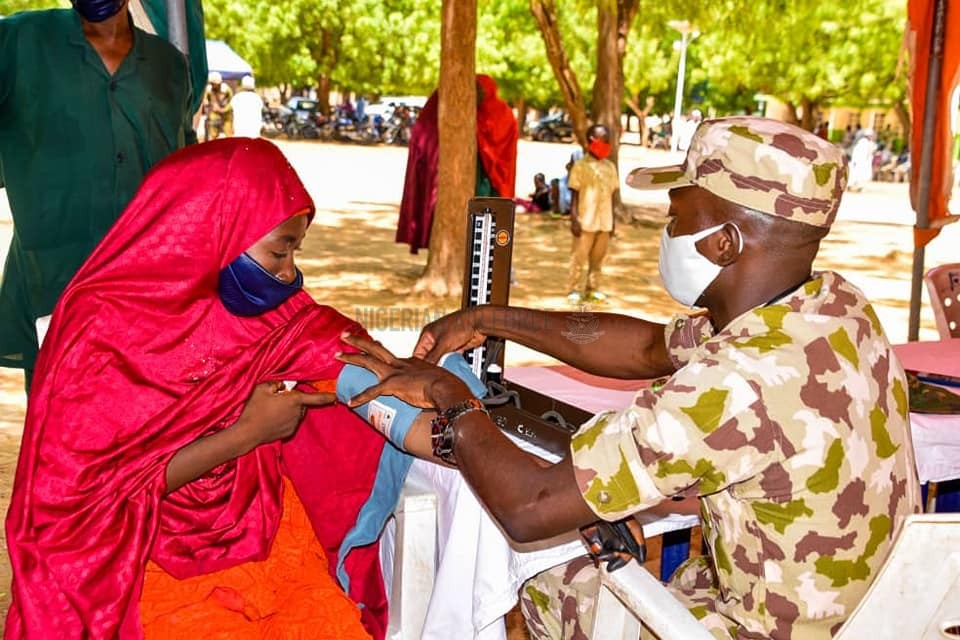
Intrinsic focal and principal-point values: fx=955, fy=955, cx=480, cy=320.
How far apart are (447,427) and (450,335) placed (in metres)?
0.72

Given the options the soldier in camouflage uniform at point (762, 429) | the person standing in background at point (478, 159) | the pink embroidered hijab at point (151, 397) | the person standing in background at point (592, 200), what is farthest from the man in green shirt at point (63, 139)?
the person standing in background at point (592, 200)

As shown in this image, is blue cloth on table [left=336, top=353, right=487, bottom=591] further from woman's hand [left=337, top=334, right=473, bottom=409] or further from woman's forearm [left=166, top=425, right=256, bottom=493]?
woman's forearm [left=166, top=425, right=256, bottom=493]

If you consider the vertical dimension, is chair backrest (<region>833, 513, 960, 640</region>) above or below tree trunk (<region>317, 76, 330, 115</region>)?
below

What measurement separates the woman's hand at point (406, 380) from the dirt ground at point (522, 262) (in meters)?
2.06

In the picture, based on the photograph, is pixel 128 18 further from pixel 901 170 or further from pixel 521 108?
pixel 521 108

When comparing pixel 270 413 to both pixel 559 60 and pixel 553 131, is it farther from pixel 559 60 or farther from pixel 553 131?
pixel 553 131

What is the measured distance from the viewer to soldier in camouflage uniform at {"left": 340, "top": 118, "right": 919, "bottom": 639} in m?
1.54

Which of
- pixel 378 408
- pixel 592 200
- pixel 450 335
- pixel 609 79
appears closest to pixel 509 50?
pixel 609 79

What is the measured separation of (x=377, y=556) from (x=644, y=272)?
9.47 m

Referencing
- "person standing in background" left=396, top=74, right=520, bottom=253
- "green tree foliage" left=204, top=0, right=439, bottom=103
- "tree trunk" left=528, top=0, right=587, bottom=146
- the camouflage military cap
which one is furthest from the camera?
"green tree foliage" left=204, top=0, right=439, bottom=103

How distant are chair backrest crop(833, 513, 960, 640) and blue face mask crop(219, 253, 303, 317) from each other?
4.28 feet

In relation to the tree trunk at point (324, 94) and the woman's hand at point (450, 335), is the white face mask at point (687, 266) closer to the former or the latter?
the woman's hand at point (450, 335)

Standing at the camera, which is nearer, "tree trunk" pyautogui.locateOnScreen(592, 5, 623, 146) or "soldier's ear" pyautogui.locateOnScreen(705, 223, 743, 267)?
"soldier's ear" pyautogui.locateOnScreen(705, 223, 743, 267)

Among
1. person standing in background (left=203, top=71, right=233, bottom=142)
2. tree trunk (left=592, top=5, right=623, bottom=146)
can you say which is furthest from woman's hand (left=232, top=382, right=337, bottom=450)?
person standing in background (left=203, top=71, right=233, bottom=142)
